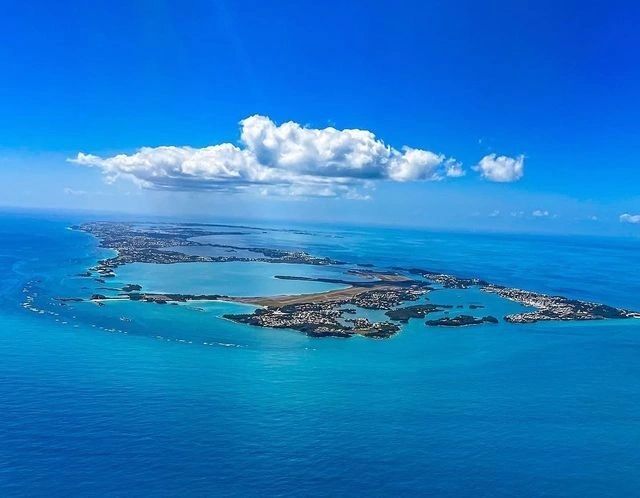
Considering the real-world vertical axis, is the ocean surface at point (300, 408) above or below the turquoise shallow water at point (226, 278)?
below

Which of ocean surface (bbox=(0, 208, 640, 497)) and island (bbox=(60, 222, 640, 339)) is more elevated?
island (bbox=(60, 222, 640, 339))

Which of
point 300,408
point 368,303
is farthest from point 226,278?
point 300,408

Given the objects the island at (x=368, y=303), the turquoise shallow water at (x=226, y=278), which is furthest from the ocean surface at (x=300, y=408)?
the turquoise shallow water at (x=226, y=278)

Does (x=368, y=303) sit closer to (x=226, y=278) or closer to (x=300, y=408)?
(x=226, y=278)

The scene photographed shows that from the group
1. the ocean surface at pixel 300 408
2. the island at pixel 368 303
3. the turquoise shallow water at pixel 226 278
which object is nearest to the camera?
the ocean surface at pixel 300 408

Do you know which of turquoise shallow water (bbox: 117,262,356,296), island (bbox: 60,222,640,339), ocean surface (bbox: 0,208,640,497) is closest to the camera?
ocean surface (bbox: 0,208,640,497)

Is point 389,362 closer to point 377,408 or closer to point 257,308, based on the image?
point 377,408

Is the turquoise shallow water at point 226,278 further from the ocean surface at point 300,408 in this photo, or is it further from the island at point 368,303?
the ocean surface at point 300,408

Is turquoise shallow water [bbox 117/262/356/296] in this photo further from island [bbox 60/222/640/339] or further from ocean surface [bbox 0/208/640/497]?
ocean surface [bbox 0/208/640/497]

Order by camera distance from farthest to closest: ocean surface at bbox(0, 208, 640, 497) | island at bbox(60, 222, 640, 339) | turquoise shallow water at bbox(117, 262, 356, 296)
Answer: turquoise shallow water at bbox(117, 262, 356, 296) → island at bbox(60, 222, 640, 339) → ocean surface at bbox(0, 208, 640, 497)

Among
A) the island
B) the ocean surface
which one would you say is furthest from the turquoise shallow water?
the ocean surface
